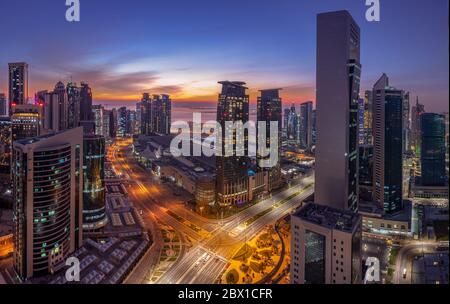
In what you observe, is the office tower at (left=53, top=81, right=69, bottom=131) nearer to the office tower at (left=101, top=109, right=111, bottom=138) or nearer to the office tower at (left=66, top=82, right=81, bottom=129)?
the office tower at (left=66, top=82, right=81, bottom=129)

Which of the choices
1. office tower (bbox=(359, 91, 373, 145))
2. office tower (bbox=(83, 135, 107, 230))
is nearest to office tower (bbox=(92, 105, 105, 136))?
office tower (bbox=(83, 135, 107, 230))

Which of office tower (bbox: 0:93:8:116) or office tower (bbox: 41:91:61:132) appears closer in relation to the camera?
office tower (bbox: 41:91:61:132)

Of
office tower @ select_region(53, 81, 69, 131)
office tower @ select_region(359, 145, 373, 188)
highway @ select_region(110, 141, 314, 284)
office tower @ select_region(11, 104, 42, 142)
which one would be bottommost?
highway @ select_region(110, 141, 314, 284)

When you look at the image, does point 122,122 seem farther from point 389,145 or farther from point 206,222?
point 389,145

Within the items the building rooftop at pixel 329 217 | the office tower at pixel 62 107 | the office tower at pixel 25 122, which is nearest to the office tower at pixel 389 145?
the building rooftop at pixel 329 217

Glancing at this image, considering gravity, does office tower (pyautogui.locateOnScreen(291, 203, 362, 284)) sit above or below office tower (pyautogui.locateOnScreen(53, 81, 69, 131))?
below

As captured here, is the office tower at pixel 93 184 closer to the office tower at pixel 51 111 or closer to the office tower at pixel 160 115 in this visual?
the office tower at pixel 51 111

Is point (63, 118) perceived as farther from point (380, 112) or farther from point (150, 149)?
point (380, 112)

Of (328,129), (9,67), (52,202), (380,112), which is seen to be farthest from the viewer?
(9,67)
